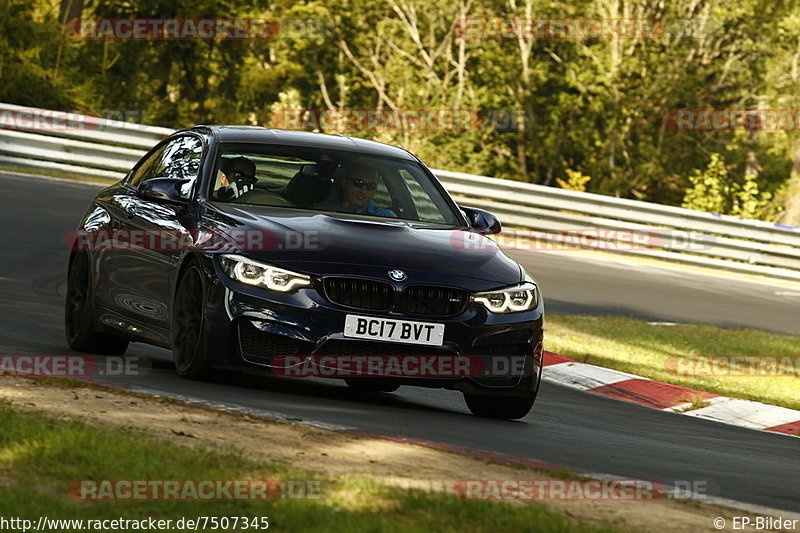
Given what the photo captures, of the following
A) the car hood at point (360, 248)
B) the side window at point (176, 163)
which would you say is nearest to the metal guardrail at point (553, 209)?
the side window at point (176, 163)

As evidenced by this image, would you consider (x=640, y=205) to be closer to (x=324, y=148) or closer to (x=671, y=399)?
(x=671, y=399)

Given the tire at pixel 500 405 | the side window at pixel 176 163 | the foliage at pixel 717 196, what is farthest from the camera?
the foliage at pixel 717 196

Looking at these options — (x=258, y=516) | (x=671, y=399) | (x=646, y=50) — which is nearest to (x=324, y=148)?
(x=671, y=399)

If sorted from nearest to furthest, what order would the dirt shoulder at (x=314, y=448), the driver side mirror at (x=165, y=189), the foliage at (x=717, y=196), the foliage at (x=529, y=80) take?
the dirt shoulder at (x=314, y=448) < the driver side mirror at (x=165, y=189) < the foliage at (x=717, y=196) < the foliage at (x=529, y=80)

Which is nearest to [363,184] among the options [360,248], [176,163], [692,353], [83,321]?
[360,248]

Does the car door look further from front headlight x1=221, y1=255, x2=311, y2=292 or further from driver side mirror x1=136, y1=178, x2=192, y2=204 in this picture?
front headlight x1=221, y1=255, x2=311, y2=292

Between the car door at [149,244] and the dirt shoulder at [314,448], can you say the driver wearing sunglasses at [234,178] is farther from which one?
the dirt shoulder at [314,448]

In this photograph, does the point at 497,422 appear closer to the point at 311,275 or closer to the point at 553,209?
the point at 311,275

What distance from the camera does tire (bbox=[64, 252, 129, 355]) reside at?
31.8ft

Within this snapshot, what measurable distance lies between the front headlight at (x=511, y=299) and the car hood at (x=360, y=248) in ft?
0.18

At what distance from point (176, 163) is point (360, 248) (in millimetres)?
2017

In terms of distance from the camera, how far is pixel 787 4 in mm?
36438

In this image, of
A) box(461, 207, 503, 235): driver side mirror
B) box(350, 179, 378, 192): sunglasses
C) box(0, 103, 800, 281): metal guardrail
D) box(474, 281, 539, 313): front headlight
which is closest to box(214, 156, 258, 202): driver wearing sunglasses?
box(350, 179, 378, 192): sunglasses

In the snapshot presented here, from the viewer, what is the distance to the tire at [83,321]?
9695 millimetres
